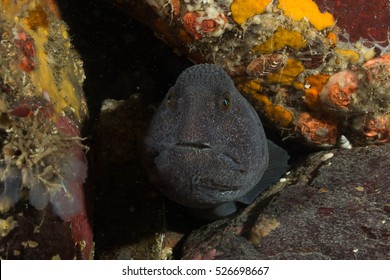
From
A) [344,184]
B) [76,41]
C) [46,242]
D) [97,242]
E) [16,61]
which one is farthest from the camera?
[76,41]

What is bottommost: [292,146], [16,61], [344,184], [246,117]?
[292,146]

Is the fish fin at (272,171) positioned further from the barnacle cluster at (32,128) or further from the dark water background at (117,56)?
the barnacle cluster at (32,128)

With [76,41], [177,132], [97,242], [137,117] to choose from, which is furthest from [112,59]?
[177,132]

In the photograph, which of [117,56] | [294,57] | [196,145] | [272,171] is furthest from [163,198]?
[117,56]

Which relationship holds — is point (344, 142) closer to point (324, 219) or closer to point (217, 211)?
point (324, 219)

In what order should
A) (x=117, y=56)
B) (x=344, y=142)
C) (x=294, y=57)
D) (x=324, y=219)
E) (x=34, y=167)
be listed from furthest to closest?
(x=117, y=56) < (x=344, y=142) < (x=294, y=57) < (x=324, y=219) < (x=34, y=167)

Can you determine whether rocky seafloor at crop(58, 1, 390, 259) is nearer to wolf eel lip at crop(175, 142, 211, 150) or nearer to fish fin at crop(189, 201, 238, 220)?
fish fin at crop(189, 201, 238, 220)

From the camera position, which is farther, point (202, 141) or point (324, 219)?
point (324, 219)
